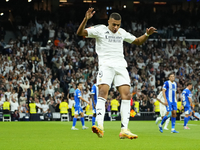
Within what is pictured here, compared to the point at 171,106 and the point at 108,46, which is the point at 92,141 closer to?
the point at 108,46

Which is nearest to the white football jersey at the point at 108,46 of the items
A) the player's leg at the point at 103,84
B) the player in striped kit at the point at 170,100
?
the player's leg at the point at 103,84

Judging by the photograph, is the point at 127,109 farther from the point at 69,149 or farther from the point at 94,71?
the point at 94,71

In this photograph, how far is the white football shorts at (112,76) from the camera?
7289 mm

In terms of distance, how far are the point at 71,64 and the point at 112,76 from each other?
72.0 ft

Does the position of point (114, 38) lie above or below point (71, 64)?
below

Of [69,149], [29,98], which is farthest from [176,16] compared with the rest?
[69,149]

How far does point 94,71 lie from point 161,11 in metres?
12.2

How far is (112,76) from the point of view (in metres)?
7.37

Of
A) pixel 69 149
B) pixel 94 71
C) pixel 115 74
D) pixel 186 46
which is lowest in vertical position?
pixel 69 149

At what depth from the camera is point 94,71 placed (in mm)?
29125

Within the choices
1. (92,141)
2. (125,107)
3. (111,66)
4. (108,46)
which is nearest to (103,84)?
(111,66)

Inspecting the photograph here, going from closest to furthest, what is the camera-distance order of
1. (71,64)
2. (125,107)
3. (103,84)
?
(103,84) < (125,107) < (71,64)

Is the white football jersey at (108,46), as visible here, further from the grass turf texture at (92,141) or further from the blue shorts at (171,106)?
the blue shorts at (171,106)

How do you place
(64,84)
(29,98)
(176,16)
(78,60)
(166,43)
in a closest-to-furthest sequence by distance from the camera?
(29,98), (64,84), (78,60), (166,43), (176,16)
